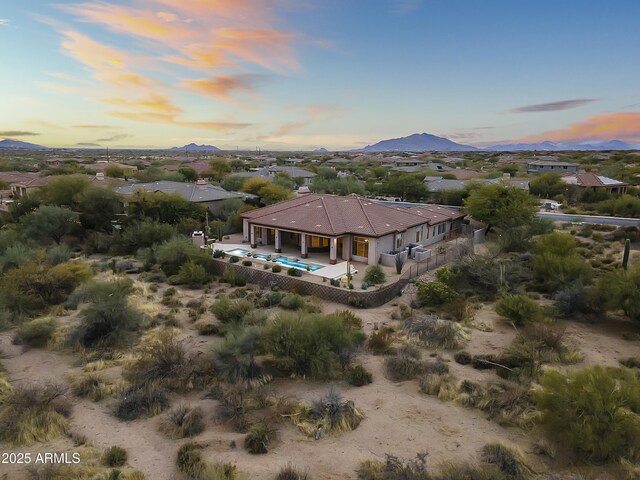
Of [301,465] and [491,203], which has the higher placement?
[491,203]

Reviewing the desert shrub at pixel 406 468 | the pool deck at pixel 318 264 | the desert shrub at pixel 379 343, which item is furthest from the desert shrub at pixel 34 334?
the desert shrub at pixel 406 468

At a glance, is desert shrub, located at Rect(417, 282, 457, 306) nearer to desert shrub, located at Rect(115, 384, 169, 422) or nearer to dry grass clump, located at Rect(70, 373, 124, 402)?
desert shrub, located at Rect(115, 384, 169, 422)

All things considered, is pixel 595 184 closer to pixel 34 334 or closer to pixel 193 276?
pixel 193 276

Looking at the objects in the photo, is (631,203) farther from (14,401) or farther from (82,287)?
(14,401)

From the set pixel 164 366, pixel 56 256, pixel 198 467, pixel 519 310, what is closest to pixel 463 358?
pixel 519 310

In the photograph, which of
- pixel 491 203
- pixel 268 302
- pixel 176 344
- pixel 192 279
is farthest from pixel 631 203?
pixel 176 344
